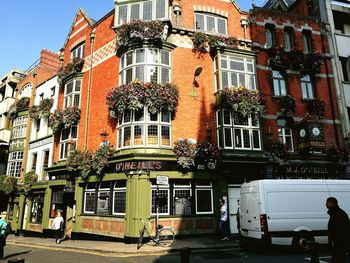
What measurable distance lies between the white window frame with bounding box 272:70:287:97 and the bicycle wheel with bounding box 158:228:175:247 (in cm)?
1099

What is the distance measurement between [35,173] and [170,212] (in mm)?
13939

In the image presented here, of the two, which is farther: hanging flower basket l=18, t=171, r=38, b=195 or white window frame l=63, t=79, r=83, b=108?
hanging flower basket l=18, t=171, r=38, b=195

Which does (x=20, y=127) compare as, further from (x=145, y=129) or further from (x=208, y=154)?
(x=208, y=154)

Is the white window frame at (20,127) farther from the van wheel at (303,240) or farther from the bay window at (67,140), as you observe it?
the van wheel at (303,240)

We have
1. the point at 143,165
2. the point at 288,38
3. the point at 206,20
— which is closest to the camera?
the point at 143,165

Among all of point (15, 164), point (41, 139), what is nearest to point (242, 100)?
point (41, 139)

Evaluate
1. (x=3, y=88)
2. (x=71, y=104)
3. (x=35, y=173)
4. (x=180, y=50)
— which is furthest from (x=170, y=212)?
(x=3, y=88)

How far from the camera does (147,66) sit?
15852mm

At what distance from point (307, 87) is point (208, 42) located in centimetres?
736

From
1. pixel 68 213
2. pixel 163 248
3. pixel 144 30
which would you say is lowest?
pixel 163 248

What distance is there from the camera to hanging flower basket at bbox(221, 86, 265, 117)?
1580 cm

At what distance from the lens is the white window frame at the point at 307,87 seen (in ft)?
62.2

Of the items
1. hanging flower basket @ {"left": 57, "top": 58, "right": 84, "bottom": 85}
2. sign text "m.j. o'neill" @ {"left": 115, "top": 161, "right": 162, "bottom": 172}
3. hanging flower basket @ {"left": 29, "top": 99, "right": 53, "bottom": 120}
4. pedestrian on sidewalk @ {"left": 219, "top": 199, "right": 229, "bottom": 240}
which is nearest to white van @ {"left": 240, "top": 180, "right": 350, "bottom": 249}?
pedestrian on sidewalk @ {"left": 219, "top": 199, "right": 229, "bottom": 240}

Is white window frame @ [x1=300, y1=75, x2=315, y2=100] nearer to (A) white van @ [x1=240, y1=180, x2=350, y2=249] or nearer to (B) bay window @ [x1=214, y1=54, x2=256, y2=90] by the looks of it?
(B) bay window @ [x1=214, y1=54, x2=256, y2=90]
